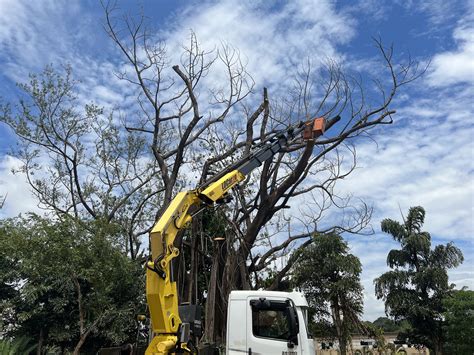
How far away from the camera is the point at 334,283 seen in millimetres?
17938

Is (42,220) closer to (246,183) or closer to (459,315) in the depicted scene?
(246,183)

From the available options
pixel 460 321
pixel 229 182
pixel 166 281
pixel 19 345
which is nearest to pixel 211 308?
pixel 19 345

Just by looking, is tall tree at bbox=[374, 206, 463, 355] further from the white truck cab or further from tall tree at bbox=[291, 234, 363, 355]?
the white truck cab

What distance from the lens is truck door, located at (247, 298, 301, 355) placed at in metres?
7.82

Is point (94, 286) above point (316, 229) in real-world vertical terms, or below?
below

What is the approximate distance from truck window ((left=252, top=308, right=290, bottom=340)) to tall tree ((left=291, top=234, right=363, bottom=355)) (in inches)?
409

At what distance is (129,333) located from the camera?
1526 centimetres

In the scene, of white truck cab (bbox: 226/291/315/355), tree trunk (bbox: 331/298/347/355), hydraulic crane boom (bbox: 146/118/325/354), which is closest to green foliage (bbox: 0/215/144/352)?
hydraulic crane boom (bbox: 146/118/325/354)

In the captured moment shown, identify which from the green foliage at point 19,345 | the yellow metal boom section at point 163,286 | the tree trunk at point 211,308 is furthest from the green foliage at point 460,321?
the green foliage at point 19,345

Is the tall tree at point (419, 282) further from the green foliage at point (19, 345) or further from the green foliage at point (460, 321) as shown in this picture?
the green foliage at point (19, 345)

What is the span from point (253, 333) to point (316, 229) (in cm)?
1265

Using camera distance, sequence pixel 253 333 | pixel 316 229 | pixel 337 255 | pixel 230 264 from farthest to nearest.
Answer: pixel 316 229
pixel 337 255
pixel 230 264
pixel 253 333

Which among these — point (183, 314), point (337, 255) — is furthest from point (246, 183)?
point (183, 314)

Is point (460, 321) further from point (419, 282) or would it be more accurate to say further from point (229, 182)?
point (229, 182)
